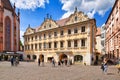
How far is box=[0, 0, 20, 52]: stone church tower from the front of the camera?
60.3m

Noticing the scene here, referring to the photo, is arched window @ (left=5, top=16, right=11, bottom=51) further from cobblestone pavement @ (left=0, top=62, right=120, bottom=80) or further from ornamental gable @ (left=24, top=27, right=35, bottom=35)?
cobblestone pavement @ (left=0, top=62, right=120, bottom=80)

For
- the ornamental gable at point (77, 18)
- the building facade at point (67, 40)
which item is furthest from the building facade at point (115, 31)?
the ornamental gable at point (77, 18)

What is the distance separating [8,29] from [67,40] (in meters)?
33.7

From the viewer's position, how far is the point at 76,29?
120 feet

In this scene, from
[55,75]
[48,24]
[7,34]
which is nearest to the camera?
[55,75]

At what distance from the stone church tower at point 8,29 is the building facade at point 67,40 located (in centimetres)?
1600

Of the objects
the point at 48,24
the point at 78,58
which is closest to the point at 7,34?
the point at 48,24

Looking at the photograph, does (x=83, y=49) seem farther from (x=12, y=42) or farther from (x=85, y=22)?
(x=12, y=42)

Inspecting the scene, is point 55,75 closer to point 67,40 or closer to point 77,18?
point 67,40

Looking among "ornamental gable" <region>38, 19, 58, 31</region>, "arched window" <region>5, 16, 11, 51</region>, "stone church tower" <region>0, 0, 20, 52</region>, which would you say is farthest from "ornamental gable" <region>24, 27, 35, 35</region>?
"arched window" <region>5, 16, 11, 51</region>

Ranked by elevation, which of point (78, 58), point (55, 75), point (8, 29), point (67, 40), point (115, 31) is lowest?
point (55, 75)

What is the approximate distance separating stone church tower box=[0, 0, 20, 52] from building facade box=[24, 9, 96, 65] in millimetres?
16003

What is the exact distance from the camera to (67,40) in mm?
38094

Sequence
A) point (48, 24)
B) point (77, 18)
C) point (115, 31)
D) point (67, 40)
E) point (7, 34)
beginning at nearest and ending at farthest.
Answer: point (115, 31)
point (77, 18)
point (67, 40)
point (48, 24)
point (7, 34)
